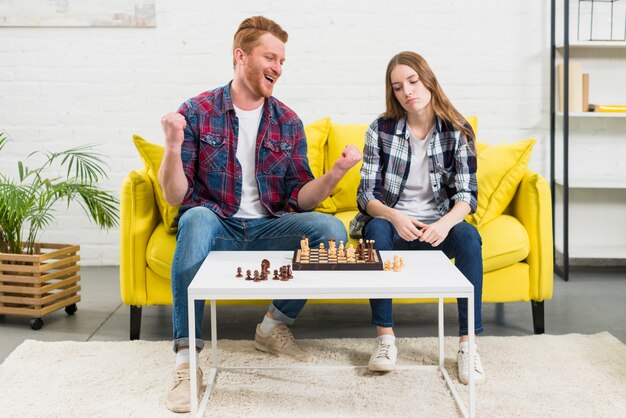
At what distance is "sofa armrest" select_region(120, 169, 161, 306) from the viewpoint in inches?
106

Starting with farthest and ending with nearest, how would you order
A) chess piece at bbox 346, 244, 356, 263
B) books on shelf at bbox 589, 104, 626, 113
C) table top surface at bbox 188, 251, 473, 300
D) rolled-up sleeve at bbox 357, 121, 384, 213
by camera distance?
books on shelf at bbox 589, 104, 626, 113 → rolled-up sleeve at bbox 357, 121, 384, 213 → chess piece at bbox 346, 244, 356, 263 → table top surface at bbox 188, 251, 473, 300

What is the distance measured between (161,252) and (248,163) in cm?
43

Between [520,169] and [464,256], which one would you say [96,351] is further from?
[520,169]

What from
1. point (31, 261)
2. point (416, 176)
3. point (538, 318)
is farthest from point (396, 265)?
point (31, 261)

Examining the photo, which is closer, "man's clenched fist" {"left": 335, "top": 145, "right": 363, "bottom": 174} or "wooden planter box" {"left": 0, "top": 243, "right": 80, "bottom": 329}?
"man's clenched fist" {"left": 335, "top": 145, "right": 363, "bottom": 174}

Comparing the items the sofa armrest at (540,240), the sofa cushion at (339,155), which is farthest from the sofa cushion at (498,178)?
the sofa cushion at (339,155)

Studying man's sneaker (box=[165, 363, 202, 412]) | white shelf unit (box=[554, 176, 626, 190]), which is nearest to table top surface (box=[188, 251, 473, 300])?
man's sneaker (box=[165, 363, 202, 412])

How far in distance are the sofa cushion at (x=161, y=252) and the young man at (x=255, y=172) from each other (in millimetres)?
140

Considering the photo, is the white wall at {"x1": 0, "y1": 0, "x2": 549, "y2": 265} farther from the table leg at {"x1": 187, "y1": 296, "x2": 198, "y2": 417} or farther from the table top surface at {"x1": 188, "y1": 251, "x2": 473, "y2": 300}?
the table leg at {"x1": 187, "y1": 296, "x2": 198, "y2": 417}

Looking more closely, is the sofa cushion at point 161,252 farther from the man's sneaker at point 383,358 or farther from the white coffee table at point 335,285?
the man's sneaker at point 383,358

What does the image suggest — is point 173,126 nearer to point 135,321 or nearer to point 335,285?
point 335,285

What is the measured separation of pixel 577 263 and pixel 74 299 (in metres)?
2.59

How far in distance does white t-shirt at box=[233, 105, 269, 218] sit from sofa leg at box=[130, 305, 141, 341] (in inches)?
20.5

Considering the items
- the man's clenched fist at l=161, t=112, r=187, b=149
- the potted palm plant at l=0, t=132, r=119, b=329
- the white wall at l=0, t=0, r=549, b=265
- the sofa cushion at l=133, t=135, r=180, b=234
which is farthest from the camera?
the white wall at l=0, t=0, r=549, b=265
